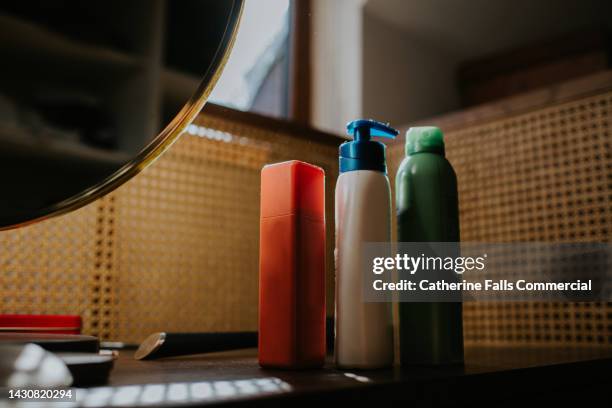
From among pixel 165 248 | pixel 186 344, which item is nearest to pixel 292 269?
pixel 186 344

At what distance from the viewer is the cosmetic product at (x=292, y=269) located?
16.5 inches

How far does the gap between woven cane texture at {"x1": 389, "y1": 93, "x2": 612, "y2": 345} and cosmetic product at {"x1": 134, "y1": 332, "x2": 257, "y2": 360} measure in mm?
449

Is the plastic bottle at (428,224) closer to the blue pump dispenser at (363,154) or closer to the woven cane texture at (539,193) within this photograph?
the blue pump dispenser at (363,154)

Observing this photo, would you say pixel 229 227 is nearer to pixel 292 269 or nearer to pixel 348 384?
pixel 292 269

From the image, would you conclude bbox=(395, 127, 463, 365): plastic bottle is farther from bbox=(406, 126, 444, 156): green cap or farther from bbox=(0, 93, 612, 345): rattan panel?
bbox=(0, 93, 612, 345): rattan panel

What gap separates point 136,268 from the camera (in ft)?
2.44

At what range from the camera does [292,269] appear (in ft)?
1.40

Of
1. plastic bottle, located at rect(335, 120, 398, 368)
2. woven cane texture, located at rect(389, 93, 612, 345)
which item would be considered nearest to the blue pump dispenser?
plastic bottle, located at rect(335, 120, 398, 368)

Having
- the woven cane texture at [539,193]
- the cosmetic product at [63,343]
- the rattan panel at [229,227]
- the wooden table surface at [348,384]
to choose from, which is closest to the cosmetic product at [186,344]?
the wooden table surface at [348,384]

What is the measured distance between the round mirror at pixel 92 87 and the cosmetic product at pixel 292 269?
0.35 feet

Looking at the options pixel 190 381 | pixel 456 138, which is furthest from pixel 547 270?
pixel 190 381

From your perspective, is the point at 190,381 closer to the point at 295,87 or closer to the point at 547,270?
the point at 547,270

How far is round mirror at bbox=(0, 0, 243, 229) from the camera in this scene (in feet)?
1.32

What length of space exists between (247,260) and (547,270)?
1.45 ft
